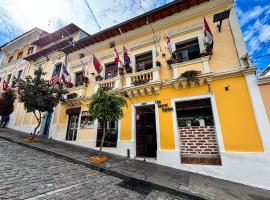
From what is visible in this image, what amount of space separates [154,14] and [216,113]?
742 cm

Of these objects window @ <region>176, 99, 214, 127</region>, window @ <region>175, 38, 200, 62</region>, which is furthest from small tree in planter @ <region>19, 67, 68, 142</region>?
window @ <region>175, 38, 200, 62</region>

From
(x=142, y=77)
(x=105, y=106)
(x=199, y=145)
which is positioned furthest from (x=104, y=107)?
(x=199, y=145)

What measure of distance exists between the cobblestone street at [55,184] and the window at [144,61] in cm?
696

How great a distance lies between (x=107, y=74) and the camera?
11.2 m

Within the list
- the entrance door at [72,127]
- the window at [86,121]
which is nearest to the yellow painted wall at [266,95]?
the window at [86,121]

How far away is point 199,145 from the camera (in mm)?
6969

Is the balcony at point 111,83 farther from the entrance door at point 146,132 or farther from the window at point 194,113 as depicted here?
the window at point 194,113

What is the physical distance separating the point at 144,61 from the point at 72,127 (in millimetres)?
7392

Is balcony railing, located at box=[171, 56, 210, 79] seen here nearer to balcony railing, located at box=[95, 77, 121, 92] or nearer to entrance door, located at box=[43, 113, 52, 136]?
balcony railing, located at box=[95, 77, 121, 92]

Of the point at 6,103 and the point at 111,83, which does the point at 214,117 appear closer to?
the point at 111,83

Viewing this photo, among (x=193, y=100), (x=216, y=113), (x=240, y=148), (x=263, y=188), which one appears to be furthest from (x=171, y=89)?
(x=263, y=188)

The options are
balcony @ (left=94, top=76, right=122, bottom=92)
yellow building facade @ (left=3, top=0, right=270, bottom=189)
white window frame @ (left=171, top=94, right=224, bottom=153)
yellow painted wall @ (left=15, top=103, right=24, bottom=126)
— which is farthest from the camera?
yellow painted wall @ (left=15, top=103, right=24, bottom=126)

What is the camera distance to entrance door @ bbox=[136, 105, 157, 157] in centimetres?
831

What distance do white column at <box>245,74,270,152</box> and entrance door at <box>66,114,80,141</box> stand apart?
35.2ft
